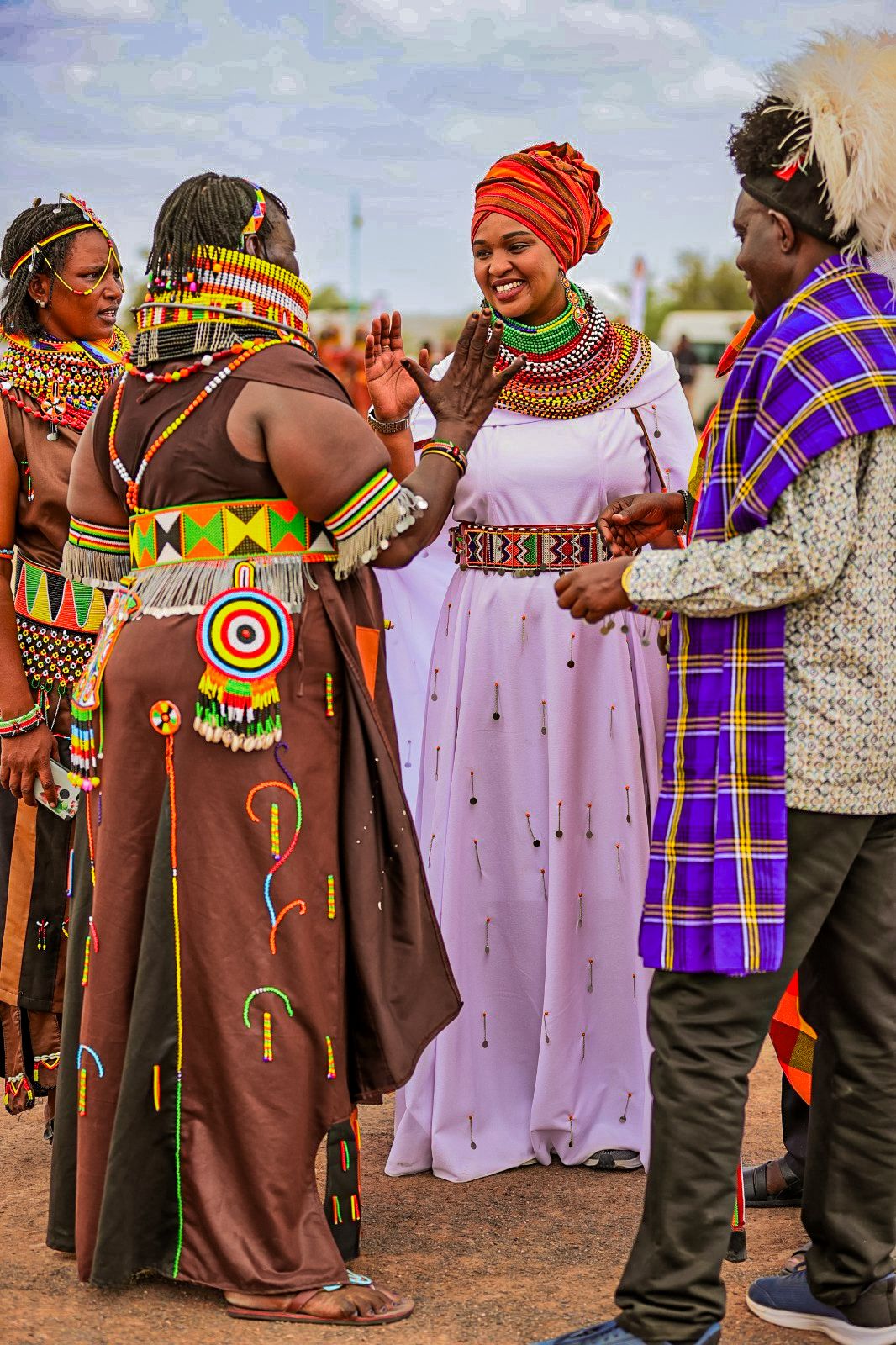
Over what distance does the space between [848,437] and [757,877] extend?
0.80 m

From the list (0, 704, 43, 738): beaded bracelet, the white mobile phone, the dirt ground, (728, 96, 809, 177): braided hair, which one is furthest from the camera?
the white mobile phone

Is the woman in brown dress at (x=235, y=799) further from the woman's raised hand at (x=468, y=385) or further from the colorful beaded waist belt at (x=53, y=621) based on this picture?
the colorful beaded waist belt at (x=53, y=621)

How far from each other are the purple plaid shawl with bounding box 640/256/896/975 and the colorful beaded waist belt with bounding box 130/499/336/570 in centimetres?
88

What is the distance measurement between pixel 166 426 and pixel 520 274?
1.36 meters

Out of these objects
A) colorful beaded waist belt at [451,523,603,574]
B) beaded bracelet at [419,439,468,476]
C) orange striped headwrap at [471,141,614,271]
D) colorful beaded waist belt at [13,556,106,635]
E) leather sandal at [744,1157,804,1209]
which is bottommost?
leather sandal at [744,1157,804,1209]

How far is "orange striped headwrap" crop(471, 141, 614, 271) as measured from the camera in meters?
4.12

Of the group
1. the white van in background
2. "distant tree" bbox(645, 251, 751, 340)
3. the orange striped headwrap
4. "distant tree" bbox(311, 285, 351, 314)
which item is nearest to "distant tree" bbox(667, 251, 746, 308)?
"distant tree" bbox(645, 251, 751, 340)

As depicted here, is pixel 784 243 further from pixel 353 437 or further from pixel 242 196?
pixel 242 196

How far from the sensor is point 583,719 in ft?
13.6

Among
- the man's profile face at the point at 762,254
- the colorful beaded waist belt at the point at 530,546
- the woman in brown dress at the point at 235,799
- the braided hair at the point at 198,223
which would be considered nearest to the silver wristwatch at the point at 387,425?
the colorful beaded waist belt at the point at 530,546

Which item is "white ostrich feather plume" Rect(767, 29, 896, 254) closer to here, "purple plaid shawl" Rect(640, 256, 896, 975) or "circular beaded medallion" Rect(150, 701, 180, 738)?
"purple plaid shawl" Rect(640, 256, 896, 975)

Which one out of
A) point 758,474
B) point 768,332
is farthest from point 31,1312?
point 768,332

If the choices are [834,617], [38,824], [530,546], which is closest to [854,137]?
[834,617]

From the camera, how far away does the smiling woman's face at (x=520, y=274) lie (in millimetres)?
4102
